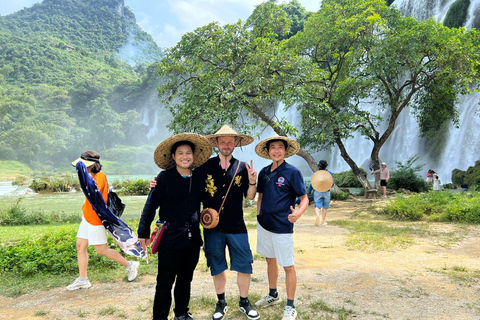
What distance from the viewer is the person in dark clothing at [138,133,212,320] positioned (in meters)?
2.69

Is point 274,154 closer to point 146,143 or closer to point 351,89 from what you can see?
point 351,89

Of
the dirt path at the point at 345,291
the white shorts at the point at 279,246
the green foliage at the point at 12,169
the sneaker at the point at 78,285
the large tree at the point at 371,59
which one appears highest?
the large tree at the point at 371,59

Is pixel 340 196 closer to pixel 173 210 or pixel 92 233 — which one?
pixel 92 233

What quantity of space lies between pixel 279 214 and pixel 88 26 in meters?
135

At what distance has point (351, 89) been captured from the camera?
49.2ft

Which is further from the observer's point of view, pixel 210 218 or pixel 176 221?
pixel 210 218

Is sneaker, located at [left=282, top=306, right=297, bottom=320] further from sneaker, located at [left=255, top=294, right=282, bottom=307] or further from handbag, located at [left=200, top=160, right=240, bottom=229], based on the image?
handbag, located at [left=200, top=160, right=240, bottom=229]

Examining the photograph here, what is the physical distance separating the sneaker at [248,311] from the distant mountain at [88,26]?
112799 millimetres

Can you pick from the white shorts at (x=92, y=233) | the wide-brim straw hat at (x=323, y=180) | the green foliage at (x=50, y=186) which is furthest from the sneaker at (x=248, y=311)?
the green foliage at (x=50, y=186)

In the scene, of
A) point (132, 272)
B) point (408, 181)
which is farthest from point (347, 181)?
point (132, 272)

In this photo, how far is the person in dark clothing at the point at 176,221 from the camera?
2.69 meters

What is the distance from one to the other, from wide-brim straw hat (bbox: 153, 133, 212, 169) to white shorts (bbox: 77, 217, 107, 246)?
146 centimetres

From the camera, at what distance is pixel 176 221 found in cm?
272

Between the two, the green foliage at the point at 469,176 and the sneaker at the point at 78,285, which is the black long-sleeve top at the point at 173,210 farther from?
the green foliage at the point at 469,176
